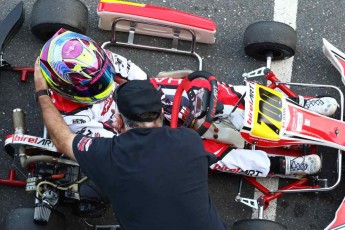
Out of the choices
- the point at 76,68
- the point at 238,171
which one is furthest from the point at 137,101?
the point at 238,171

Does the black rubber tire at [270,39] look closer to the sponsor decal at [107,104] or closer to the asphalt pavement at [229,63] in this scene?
the asphalt pavement at [229,63]

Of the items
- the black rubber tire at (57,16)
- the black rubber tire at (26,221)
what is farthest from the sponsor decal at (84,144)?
the black rubber tire at (57,16)

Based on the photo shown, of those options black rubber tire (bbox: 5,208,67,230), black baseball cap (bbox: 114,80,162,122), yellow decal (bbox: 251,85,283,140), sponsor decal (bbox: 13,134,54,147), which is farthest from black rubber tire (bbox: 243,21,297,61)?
black rubber tire (bbox: 5,208,67,230)

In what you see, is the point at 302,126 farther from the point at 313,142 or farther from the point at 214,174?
Result: the point at 214,174

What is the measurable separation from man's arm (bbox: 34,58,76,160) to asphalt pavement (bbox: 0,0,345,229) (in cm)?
70

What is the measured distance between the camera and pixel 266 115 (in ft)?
11.7

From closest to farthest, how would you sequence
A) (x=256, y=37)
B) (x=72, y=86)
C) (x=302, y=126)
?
(x=72, y=86)
(x=302, y=126)
(x=256, y=37)

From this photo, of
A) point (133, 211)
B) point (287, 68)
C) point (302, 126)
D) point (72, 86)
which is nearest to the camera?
point (133, 211)

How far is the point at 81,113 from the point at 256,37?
1.30 m

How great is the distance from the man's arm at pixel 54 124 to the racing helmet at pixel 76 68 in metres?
0.06

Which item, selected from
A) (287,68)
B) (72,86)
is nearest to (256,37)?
(287,68)

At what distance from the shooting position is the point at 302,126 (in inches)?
146

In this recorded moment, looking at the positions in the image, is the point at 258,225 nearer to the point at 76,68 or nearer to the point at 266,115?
the point at 266,115

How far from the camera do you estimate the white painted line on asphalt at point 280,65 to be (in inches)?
160
